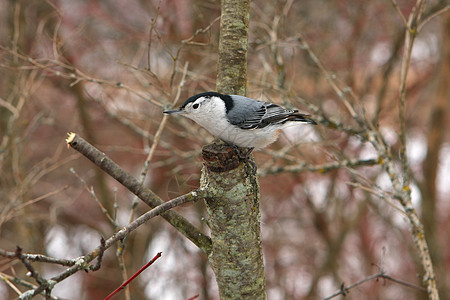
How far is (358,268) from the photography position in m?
7.02

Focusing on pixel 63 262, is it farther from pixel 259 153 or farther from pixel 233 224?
pixel 259 153

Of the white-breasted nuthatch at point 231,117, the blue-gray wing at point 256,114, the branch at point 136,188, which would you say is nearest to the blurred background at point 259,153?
the blue-gray wing at point 256,114

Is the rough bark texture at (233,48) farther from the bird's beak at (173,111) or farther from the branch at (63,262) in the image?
the branch at (63,262)

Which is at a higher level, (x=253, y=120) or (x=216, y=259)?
(x=253, y=120)

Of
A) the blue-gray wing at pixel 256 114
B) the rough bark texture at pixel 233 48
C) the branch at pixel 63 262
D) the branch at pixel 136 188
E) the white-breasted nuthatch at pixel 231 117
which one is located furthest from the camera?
the blue-gray wing at pixel 256 114

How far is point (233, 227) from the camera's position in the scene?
1.70m

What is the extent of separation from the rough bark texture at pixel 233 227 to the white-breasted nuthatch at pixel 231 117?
442 mm

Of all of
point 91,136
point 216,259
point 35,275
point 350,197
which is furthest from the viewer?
point 350,197

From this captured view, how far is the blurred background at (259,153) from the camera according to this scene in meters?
4.50

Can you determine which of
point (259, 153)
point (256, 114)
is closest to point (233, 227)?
point (256, 114)

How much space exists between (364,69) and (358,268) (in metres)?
3.11

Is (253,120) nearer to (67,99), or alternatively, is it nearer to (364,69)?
(364,69)

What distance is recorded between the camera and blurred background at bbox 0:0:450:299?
4504mm

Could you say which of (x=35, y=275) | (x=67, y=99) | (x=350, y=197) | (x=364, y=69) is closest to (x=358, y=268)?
(x=350, y=197)
